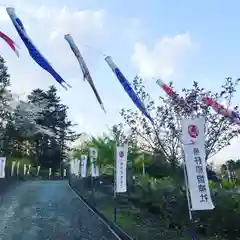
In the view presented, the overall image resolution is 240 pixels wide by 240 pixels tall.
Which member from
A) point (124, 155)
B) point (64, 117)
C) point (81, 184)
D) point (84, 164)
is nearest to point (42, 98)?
point (64, 117)

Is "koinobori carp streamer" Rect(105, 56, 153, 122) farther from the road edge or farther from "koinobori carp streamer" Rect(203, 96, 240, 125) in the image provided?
the road edge

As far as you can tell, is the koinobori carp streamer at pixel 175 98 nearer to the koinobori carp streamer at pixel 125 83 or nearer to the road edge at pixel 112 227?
the koinobori carp streamer at pixel 125 83

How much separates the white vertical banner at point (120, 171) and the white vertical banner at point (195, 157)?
7.67 m

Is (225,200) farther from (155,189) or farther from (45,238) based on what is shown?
(155,189)

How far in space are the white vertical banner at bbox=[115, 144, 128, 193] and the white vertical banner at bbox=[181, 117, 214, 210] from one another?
25.2 ft

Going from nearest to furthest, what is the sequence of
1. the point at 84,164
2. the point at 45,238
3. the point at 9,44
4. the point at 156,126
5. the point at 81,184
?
the point at 45,238, the point at 9,44, the point at 156,126, the point at 84,164, the point at 81,184

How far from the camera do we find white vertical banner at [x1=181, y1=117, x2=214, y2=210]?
819cm

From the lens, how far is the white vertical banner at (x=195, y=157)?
8.19 meters

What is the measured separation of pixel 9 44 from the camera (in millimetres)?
12344

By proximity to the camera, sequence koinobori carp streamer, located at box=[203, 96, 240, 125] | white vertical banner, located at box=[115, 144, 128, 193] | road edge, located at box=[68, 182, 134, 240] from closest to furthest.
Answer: road edge, located at box=[68, 182, 134, 240], koinobori carp streamer, located at box=[203, 96, 240, 125], white vertical banner, located at box=[115, 144, 128, 193]

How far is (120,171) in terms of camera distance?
15.9 m

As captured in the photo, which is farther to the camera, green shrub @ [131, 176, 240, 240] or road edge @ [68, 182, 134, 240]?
road edge @ [68, 182, 134, 240]

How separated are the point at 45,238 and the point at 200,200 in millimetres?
5192

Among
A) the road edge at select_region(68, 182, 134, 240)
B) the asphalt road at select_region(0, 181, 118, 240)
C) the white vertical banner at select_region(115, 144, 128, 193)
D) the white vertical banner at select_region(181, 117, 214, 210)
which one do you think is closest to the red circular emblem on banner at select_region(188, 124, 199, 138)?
the white vertical banner at select_region(181, 117, 214, 210)
